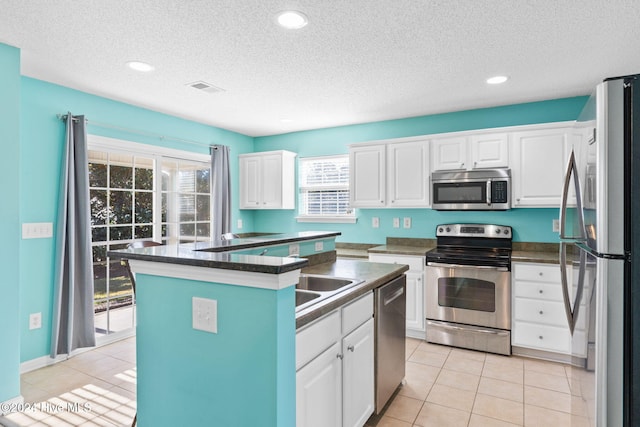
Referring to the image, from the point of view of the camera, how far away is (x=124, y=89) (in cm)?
351

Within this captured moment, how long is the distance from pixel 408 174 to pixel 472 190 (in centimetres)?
73

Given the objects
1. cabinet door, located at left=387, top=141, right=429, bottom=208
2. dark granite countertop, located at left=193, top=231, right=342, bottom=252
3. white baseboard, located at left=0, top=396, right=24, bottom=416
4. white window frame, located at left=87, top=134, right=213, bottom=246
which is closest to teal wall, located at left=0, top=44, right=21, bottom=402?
white baseboard, located at left=0, top=396, right=24, bottom=416

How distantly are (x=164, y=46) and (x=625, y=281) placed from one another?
116 inches

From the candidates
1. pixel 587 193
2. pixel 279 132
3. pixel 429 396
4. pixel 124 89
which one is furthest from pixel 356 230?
pixel 587 193

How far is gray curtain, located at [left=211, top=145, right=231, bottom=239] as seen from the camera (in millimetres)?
4992

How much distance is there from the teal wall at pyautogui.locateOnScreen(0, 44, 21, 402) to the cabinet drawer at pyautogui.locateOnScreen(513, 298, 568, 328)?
13.7 ft

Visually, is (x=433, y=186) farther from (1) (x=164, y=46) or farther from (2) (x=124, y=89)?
(2) (x=124, y=89)

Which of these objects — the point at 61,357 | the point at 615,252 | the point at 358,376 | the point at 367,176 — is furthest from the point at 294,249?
the point at 61,357

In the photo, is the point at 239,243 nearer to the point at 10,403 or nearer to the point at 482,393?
the point at 10,403

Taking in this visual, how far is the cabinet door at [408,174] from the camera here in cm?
417

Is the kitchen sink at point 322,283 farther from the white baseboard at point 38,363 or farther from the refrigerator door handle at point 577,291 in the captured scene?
the white baseboard at point 38,363

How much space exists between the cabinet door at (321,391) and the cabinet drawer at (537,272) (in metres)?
2.44

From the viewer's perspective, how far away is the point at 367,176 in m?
4.50

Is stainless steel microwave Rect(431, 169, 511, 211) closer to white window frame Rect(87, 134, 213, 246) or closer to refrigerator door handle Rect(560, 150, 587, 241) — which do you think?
refrigerator door handle Rect(560, 150, 587, 241)
